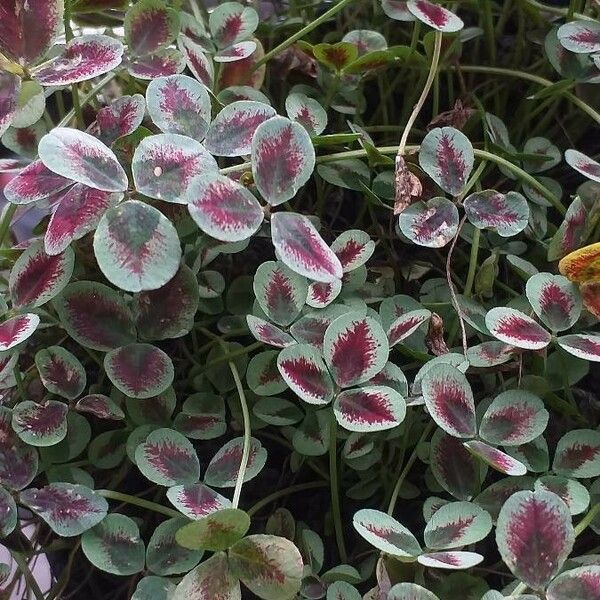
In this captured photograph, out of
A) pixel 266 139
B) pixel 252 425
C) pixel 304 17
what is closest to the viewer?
pixel 266 139

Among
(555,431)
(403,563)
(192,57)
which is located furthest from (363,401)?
(192,57)

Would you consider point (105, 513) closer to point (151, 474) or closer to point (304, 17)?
point (151, 474)

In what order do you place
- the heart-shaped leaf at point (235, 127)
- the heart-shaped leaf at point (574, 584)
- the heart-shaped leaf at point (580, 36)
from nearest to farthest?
the heart-shaped leaf at point (574, 584) → the heart-shaped leaf at point (235, 127) → the heart-shaped leaf at point (580, 36)

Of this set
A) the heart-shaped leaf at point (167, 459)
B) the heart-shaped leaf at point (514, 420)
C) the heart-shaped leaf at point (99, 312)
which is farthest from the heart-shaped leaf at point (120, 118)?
the heart-shaped leaf at point (514, 420)

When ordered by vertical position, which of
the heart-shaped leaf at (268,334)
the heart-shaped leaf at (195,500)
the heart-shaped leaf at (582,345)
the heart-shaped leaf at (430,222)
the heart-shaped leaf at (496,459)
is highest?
the heart-shaped leaf at (430,222)

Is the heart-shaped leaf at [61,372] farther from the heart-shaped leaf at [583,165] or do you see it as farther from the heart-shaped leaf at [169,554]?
the heart-shaped leaf at [583,165]

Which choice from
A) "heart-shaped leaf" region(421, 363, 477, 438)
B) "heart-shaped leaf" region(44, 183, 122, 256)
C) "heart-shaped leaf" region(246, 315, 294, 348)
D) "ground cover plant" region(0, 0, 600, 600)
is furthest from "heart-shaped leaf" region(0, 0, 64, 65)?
"heart-shaped leaf" region(421, 363, 477, 438)

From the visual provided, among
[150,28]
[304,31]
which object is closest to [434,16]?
[304,31]
